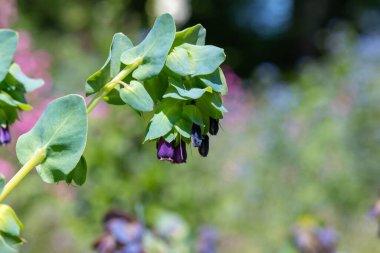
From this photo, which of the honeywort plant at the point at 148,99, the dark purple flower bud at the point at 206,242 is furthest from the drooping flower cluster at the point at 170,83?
the dark purple flower bud at the point at 206,242

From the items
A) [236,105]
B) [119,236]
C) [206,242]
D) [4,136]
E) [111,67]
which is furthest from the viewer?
[236,105]

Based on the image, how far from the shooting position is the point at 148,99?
84 centimetres

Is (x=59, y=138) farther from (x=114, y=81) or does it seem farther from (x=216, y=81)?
(x=216, y=81)

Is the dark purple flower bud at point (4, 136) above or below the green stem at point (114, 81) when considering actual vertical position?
A: below

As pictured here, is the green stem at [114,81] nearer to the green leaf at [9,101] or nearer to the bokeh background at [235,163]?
the green leaf at [9,101]

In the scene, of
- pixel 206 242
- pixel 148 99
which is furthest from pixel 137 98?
pixel 206 242

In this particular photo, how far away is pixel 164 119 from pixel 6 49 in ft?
0.71

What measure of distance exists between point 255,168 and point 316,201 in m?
1.12

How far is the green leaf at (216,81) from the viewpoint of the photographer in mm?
833

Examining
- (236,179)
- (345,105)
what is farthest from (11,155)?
(345,105)

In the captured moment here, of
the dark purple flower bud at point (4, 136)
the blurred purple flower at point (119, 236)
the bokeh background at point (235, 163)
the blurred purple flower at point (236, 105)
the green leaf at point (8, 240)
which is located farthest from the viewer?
the blurred purple flower at point (236, 105)

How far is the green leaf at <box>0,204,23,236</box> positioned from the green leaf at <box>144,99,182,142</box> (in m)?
0.18

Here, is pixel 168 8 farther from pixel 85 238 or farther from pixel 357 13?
pixel 85 238

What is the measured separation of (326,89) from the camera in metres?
7.51
